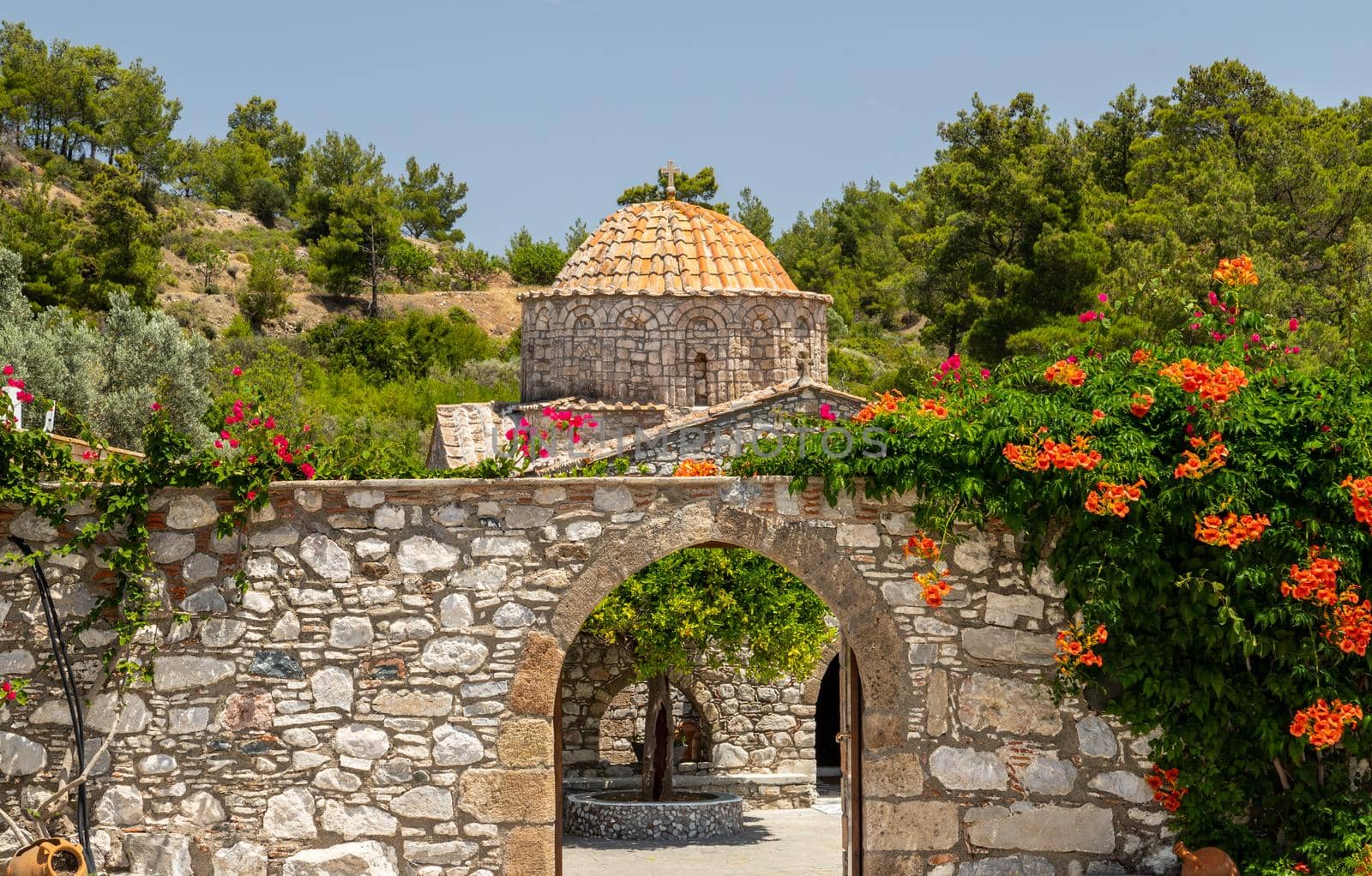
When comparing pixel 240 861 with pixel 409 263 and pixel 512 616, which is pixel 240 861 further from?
pixel 409 263

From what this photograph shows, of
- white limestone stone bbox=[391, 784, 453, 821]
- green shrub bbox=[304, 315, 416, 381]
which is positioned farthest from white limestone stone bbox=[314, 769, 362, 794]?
green shrub bbox=[304, 315, 416, 381]

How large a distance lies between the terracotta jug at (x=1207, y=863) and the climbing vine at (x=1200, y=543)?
0.18 meters

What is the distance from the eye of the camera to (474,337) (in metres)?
44.9

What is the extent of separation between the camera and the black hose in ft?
25.4

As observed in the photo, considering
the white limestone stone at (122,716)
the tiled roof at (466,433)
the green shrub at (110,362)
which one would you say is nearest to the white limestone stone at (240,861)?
the white limestone stone at (122,716)

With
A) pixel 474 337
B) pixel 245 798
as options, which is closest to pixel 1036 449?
pixel 245 798

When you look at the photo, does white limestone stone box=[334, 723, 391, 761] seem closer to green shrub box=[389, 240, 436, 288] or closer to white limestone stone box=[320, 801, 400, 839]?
white limestone stone box=[320, 801, 400, 839]

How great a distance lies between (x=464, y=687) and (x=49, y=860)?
2.30 meters

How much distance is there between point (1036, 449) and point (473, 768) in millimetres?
3475

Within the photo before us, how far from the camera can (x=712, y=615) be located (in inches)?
518

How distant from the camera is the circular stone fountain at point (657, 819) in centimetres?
1352

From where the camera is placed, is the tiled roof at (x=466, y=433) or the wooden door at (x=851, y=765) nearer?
the wooden door at (x=851, y=765)

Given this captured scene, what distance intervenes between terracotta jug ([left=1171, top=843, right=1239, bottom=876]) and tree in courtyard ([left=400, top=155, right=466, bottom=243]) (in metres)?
53.2

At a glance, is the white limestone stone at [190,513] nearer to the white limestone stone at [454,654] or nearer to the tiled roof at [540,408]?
the white limestone stone at [454,654]
